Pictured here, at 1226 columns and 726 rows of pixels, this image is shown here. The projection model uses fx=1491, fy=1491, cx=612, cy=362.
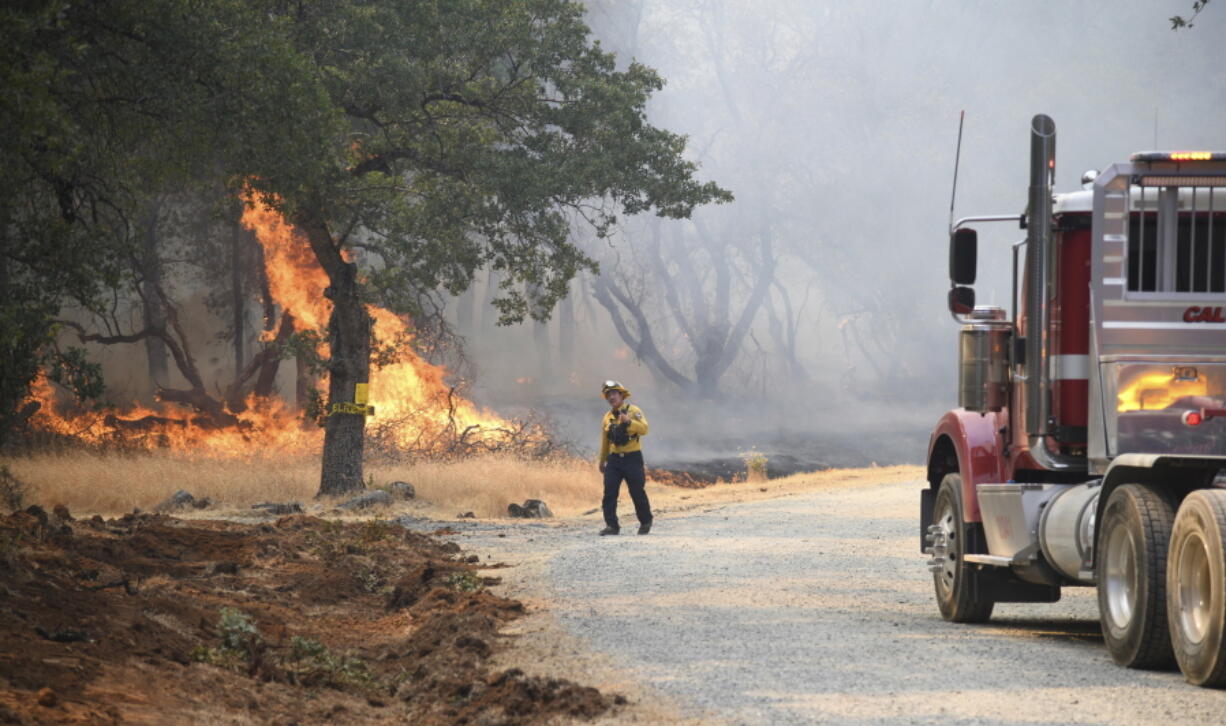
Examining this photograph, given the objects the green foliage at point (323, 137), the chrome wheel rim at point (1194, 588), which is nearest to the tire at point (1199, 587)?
the chrome wheel rim at point (1194, 588)

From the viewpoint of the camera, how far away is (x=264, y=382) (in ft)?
137

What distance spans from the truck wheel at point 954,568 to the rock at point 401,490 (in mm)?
15010

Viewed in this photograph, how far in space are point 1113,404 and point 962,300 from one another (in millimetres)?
1587

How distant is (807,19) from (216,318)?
30.9m

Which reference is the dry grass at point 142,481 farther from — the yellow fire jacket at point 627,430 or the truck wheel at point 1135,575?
the truck wheel at point 1135,575

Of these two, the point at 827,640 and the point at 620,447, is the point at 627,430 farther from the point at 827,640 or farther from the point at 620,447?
the point at 827,640

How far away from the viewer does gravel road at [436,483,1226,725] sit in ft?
23.0

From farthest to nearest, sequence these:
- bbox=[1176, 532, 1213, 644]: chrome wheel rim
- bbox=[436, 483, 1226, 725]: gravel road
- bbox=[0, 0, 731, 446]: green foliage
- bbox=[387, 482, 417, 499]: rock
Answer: bbox=[387, 482, 417, 499]: rock, bbox=[0, 0, 731, 446]: green foliage, bbox=[1176, 532, 1213, 644]: chrome wheel rim, bbox=[436, 483, 1226, 725]: gravel road

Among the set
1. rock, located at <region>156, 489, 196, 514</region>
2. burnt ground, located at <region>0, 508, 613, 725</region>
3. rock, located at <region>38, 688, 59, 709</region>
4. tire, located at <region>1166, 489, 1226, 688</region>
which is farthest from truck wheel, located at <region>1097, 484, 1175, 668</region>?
rock, located at <region>156, 489, 196, 514</region>

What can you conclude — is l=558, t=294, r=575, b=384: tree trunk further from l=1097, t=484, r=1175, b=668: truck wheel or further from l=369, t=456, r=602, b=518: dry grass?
l=1097, t=484, r=1175, b=668: truck wheel

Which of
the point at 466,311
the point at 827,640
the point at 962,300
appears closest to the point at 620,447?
the point at 962,300

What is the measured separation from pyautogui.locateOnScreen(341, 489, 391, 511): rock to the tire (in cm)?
1726

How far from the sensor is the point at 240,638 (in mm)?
9102

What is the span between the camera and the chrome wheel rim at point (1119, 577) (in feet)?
27.4
